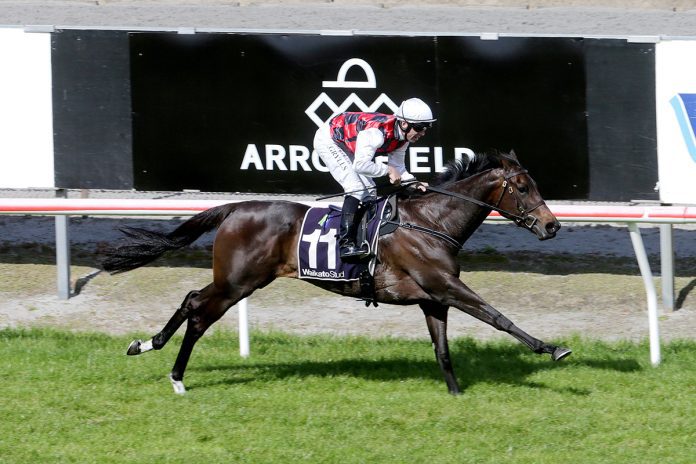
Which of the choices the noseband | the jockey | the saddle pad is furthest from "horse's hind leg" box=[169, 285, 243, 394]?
the noseband

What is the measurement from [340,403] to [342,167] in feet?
5.36

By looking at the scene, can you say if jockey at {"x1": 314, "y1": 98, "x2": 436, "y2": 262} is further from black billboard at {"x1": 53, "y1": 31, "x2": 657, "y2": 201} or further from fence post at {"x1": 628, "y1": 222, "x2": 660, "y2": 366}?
black billboard at {"x1": 53, "y1": 31, "x2": 657, "y2": 201}

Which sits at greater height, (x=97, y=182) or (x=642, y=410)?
(x=97, y=182)

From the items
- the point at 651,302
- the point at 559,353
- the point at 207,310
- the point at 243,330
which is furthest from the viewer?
the point at 243,330

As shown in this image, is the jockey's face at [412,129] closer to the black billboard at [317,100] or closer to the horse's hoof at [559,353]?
the horse's hoof at [559,353]

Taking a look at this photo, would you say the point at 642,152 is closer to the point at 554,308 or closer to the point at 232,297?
the point at 554,308

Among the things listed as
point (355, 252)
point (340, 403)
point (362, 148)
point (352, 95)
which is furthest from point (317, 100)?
point (340, 403)

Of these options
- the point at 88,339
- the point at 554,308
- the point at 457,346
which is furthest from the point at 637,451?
the point at 88,339

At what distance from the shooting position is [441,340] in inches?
307

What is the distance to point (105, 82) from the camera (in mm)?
10281

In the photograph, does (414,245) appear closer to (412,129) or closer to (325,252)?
(325,252)

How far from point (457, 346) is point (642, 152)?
7.87 ft

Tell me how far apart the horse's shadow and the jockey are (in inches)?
35.1

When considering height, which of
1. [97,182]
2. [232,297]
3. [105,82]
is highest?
[105,82]
